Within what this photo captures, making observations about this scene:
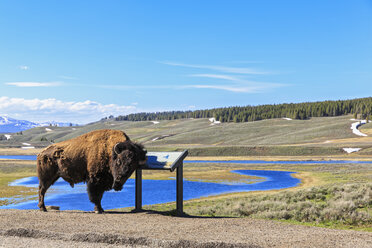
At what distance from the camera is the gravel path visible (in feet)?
31.9

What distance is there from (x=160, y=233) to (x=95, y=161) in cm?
429

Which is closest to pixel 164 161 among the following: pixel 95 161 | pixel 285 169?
pixel 95 161

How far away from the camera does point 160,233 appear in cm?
1074

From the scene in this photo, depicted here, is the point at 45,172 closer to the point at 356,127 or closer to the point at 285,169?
the point at 285,169

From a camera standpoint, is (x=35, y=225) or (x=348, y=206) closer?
(x=35, y=225)

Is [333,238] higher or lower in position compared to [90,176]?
lower

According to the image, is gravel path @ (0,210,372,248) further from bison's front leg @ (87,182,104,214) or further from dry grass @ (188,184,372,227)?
dry grass @ (188,184,372,227)

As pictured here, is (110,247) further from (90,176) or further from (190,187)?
(190,187)

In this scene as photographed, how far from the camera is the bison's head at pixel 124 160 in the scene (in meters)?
12.8

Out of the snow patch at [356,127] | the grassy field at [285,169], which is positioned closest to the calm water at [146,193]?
the grassy field at [285,169]

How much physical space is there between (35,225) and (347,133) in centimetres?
12256

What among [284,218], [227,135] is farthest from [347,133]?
[284,218]

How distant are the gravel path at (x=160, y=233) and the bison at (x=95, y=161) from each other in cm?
130

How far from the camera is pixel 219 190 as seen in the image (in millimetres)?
38906
